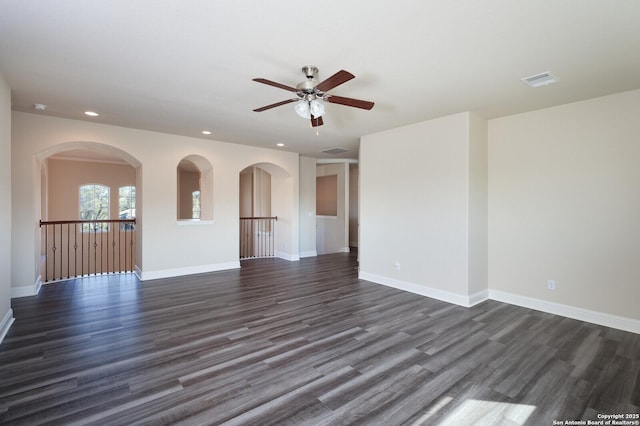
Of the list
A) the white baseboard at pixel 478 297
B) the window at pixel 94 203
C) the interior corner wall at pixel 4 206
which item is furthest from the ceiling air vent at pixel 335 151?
the window at pixel 94 203

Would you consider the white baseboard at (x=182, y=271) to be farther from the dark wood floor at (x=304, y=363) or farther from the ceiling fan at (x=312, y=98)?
the ceiling fan at (x=312, y=98)

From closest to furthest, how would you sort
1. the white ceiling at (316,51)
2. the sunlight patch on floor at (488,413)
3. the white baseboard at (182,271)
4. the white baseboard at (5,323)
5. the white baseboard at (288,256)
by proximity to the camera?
the sunlight patch on floor at (488,413)
the white ceiling at (316,51)
the white baseboard at (5,323)
the white baseboard at (182,271)
the white baseboard at (288,256)

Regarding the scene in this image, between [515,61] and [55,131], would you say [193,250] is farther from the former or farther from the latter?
[515,61]

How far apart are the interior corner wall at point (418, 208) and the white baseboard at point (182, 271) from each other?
2986 mm

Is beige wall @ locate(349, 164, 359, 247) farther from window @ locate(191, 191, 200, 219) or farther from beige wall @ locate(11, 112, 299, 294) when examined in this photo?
window @ locate(191, 191, 200, 219)

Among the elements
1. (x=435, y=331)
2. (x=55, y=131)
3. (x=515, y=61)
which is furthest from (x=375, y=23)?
(x=55, y=131)

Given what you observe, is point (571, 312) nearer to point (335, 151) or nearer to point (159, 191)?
point (335, 151)

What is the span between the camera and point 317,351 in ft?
9.64

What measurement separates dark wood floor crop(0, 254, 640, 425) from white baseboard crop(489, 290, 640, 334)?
5.5 inches

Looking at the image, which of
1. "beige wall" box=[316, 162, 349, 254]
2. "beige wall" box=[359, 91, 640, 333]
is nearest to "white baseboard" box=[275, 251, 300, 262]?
"beige wall" box=[316, 162, 349, 254]

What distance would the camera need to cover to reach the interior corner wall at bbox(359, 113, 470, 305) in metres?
4.40

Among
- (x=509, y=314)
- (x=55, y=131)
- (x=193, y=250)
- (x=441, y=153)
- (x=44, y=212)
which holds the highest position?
(x=55, y=131)

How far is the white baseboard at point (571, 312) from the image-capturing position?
3502 millimetres

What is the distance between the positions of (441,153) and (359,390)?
355cm
